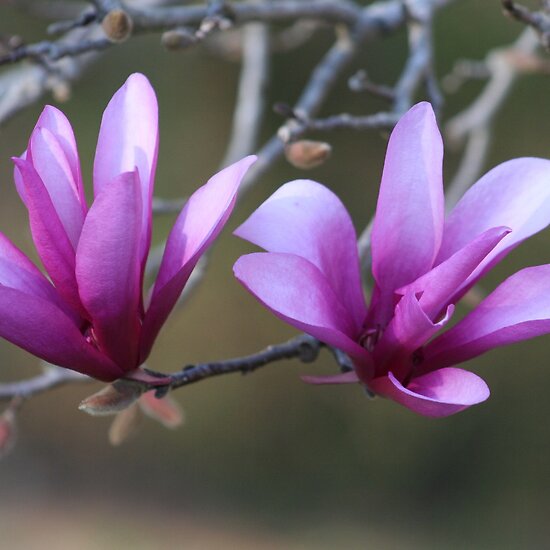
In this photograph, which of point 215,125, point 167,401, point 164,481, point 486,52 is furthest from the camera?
point 164,481

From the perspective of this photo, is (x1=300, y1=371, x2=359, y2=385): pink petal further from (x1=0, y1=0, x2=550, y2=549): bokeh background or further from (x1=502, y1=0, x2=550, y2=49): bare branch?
(x1=0, y1=0, x2=550, y2=549): bokeh background

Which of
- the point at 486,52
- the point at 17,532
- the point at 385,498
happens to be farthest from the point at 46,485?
the point at 486,52

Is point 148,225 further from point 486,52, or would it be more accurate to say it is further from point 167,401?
point 486,52

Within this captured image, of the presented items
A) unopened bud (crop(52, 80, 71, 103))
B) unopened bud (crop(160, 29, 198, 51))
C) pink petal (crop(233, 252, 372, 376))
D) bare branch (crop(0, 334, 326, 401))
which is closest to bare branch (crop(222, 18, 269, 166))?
unopened bud (crop(52, 80, 71, 103))

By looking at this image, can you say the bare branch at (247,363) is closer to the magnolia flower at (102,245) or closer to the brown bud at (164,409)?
the magnolia flower at (102,245)

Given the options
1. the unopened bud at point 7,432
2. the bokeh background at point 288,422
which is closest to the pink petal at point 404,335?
the unopened bud at point 7,432

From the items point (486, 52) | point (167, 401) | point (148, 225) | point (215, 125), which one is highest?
point (486, 52)

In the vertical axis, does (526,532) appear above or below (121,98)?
below
